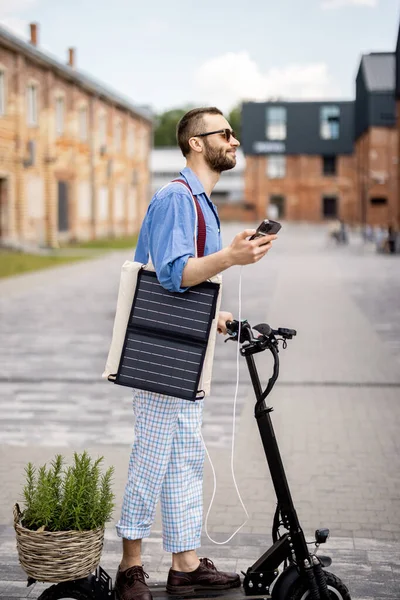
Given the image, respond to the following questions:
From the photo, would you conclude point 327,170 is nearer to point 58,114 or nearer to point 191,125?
point 58,114

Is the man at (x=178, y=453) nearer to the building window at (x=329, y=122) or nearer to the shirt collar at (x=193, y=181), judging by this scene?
the shirt collar at (x=193, y=181)

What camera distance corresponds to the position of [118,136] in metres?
49.0

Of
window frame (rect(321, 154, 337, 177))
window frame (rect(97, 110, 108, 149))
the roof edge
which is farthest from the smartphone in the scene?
window frame (rect(321, 154, 337, 177))

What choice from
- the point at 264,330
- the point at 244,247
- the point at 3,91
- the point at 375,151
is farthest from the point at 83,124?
the point at 244,247

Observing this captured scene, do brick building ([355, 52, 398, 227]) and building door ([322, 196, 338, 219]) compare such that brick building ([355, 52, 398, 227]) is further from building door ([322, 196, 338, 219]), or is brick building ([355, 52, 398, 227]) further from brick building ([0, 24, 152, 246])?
brick building ([0, 24, 152, 246])

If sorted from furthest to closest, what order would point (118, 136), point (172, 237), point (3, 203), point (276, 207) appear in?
point (276, 207), point (118, 136), point (3, 203), point (172, 237)

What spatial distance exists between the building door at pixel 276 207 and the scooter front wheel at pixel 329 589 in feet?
241

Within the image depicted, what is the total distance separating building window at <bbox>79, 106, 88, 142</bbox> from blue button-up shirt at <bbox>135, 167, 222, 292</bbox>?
3886 cm

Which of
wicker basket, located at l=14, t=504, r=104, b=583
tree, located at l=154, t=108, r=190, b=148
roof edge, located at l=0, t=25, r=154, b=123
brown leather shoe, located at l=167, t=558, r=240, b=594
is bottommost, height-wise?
brown leather shoe, located at l=167, t=558, r=240, b=594

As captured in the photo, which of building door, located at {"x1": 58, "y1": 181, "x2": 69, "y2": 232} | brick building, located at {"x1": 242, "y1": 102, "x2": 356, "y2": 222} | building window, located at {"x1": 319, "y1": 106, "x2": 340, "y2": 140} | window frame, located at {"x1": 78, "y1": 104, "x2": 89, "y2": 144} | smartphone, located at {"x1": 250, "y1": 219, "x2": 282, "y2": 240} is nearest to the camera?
smartphone, located at {"x1": 250, "y1": 219, "x2": 282, "y2": 240}

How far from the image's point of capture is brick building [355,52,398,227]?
172ft

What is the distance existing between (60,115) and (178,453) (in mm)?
36742

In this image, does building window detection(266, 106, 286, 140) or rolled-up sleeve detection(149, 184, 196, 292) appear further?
building window detection(266, 106, 286, 140)

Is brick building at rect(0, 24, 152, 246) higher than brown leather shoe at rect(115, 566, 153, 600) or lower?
higher
